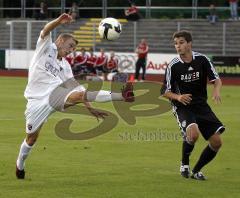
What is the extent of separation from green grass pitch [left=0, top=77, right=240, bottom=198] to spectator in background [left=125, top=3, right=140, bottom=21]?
27.2 meters

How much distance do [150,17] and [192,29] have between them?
4.04 meters

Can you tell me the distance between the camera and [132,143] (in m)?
16.6

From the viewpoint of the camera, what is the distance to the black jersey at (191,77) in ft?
38.7

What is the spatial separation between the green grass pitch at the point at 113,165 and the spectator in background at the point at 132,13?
27208 mm

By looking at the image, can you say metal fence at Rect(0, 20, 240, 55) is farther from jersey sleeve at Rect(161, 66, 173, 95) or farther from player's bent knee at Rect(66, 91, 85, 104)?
player's bent knee at Rect(66, 91, 85, 104)

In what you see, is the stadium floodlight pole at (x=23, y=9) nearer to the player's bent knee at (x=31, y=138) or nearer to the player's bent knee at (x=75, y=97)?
the player's bent knee at (x=75, y=97)

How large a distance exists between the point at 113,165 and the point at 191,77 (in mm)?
2452

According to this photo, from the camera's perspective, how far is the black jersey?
11.8 m

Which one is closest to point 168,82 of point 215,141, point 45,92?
point 215,141

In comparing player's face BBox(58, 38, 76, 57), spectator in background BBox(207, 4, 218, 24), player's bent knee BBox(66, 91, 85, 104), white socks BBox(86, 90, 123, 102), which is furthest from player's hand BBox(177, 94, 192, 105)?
spectator in background BBox(207, 4, 218, 24)

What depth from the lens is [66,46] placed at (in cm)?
1175

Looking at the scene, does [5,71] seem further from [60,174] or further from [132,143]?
[60,174]

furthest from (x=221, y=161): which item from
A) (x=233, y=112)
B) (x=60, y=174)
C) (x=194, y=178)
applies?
(x=233, y=112)

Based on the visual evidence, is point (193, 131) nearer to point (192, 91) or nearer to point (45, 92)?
point (192, 91)
